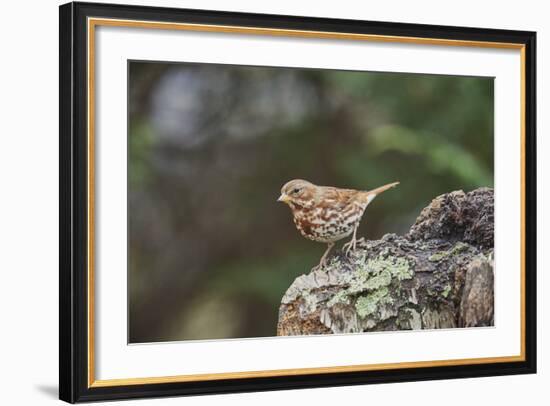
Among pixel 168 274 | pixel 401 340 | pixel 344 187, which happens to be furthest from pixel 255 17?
pixel 401 340

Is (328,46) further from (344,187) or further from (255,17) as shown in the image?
(344,187)

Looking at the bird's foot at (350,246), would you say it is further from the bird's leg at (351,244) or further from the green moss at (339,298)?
the green moss at (339,298)

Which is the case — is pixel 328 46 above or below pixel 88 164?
above

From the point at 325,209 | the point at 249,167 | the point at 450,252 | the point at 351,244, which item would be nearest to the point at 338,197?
the point at 325,209

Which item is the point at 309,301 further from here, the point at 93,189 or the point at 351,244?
the point at 93,189

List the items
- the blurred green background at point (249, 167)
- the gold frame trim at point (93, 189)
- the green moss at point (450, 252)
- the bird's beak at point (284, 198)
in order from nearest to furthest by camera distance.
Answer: the gold frame trim at point (93, 189), the blurred green background at point (249, 167), the bird's beak at point (284, 198), the green moss at point (450, 252)

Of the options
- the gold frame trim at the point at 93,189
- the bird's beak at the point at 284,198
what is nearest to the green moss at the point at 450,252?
the gold frame trim at the point at 93,189
